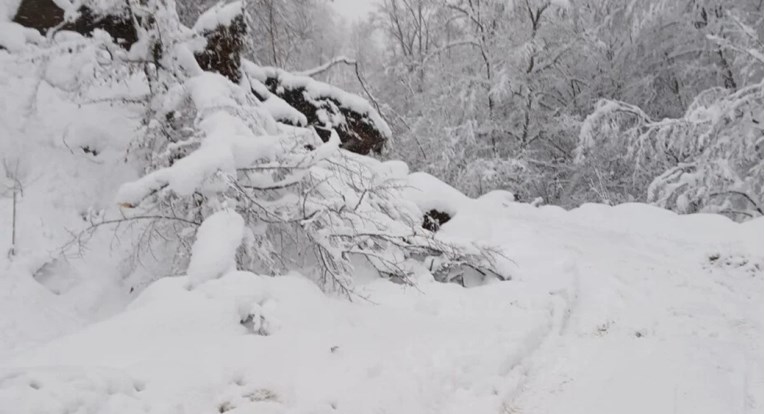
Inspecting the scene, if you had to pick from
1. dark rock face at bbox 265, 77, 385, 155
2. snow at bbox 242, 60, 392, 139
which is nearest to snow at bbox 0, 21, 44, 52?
snow at bbox 242, 60, 392, 139

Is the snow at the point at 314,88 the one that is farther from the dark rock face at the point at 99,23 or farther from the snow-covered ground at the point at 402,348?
the snow-covered ground at the point at 402,348

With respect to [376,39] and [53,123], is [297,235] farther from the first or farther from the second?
[376,39]

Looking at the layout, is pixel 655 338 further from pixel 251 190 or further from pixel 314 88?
pixel 314 88

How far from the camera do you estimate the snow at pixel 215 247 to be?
3.35 metres

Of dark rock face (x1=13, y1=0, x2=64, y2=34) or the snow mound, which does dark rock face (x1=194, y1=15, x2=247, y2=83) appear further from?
the snow mound

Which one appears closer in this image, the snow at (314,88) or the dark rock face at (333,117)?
the snow at (314,88)

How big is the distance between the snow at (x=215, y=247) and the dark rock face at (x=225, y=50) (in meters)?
2.71

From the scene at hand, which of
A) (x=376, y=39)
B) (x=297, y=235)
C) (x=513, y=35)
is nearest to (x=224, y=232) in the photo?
(x=297, y=235)

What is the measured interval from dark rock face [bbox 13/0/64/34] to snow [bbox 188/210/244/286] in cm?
439

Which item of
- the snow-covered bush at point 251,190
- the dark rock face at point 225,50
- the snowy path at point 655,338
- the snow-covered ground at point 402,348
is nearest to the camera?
the snow-covered ground at point 402,348

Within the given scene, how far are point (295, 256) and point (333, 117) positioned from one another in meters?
3.05

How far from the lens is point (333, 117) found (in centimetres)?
723

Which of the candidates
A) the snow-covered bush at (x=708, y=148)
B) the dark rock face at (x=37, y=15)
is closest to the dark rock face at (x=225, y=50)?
the dark rock face at (x=37, y=15)

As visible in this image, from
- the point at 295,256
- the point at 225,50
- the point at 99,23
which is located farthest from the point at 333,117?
the point at 99,23
